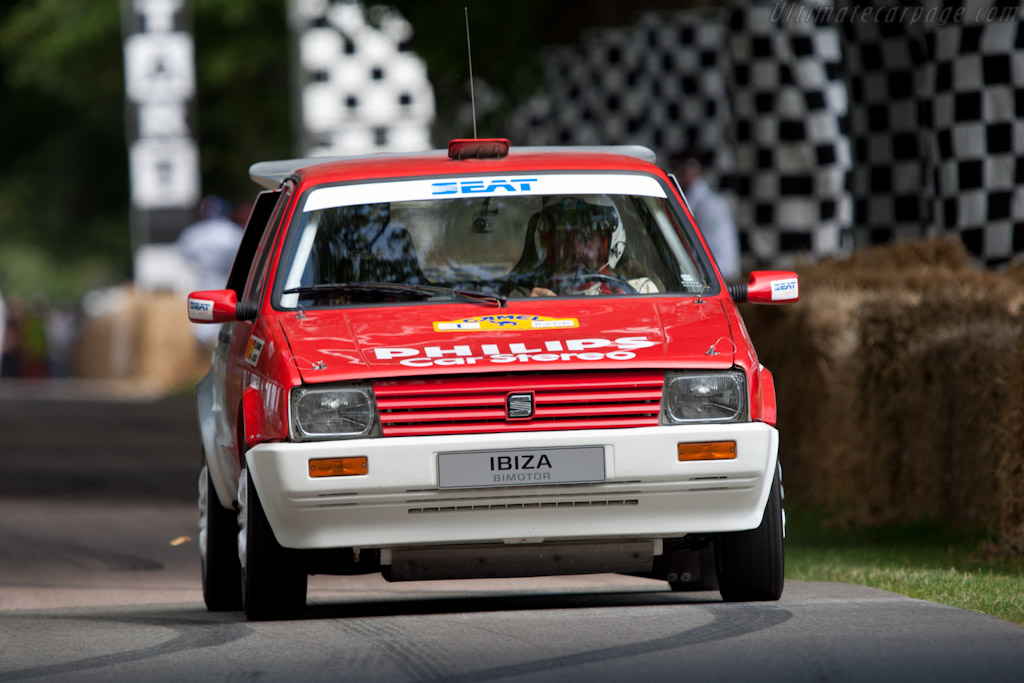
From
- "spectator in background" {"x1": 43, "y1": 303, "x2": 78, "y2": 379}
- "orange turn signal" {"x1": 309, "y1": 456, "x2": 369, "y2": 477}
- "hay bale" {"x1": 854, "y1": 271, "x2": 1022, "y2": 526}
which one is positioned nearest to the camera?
"orange turn signal" {"x1": 309, "y1": 456, "x2": 369, "y2": 477}

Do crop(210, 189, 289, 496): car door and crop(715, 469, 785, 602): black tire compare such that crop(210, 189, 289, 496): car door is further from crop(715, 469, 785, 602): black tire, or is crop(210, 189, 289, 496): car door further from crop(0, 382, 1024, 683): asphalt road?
crop(715, 469, 785, 602): black tire

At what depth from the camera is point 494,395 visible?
669cm

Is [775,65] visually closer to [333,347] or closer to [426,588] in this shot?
[426,588]

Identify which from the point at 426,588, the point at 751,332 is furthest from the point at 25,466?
the point at 426,588

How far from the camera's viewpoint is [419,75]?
1080 inches

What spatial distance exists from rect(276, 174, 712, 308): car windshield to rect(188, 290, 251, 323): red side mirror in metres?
0.23

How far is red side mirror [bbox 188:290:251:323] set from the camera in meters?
7.54

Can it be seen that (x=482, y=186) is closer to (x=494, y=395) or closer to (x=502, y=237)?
(x=502, y=237)

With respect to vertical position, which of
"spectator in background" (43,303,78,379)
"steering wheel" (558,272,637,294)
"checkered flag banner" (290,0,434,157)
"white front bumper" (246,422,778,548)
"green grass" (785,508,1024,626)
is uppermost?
"checkered flag banner" (290,0,434,157)

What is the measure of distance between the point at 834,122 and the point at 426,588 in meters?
6.62

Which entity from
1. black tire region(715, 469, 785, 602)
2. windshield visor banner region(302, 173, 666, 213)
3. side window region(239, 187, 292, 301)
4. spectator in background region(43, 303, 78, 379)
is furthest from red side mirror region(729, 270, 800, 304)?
spectator in background region(43, 303, 78, 379)

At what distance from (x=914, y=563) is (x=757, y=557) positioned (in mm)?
2035

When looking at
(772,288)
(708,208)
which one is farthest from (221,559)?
(708,208)

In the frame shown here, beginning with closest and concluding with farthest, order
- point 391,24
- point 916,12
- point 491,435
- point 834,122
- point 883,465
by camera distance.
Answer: point 491,435 → point 883,465 → point 916,12 → point 834,122 → point 391,24
